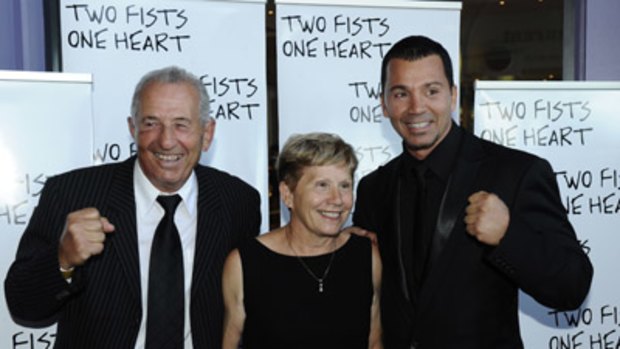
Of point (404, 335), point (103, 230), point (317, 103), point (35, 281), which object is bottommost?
point (404, 335)

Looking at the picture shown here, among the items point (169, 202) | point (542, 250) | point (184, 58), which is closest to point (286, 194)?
point (169, 202)

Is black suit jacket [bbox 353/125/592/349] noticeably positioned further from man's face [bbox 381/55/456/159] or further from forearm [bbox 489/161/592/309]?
man's face [bbox 381/55/456/159]

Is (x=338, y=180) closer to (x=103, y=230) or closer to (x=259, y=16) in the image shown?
(x=103, y=230)

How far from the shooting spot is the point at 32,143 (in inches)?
105

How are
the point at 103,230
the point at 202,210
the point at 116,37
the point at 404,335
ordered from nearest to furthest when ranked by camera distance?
the point at 103,230
the point at 404,335
the point at 202,210
the point at 116,37

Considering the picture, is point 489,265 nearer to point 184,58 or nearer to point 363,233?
point 363,233

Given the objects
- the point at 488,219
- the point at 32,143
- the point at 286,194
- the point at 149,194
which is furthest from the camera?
the point at 32,143

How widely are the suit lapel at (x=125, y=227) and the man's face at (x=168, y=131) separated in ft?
0.31

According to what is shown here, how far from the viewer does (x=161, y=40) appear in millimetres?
2898

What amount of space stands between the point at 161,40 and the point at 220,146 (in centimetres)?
51

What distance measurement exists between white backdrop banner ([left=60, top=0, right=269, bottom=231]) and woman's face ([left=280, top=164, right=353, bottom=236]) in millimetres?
858

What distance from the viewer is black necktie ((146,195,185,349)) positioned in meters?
2.03

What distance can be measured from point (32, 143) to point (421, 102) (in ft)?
5.06

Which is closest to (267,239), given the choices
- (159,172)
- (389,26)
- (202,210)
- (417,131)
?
(202,210)
